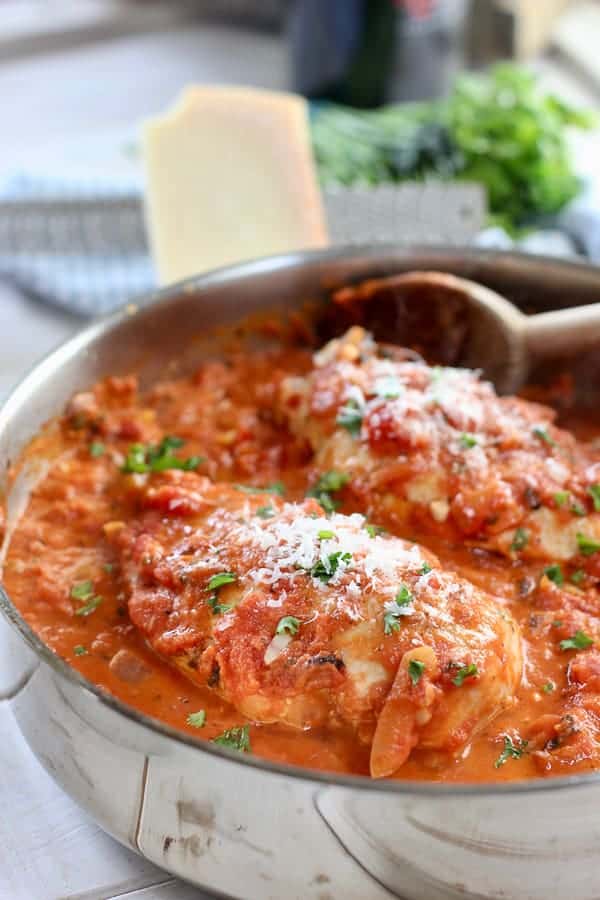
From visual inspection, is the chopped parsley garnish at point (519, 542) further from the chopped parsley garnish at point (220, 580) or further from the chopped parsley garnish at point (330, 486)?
the chopped parsley garnish at point (220, 580)

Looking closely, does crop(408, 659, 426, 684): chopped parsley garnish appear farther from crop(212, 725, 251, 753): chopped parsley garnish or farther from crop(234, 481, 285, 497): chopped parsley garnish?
crop(234, 481, 285, 497): chopped parsley garnish

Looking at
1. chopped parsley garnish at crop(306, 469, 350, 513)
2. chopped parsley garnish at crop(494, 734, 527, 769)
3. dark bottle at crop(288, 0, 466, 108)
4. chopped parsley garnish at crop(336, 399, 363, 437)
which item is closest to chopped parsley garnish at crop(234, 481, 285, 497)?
chopped parsley garnish at crop(306, 469, 350, 513)

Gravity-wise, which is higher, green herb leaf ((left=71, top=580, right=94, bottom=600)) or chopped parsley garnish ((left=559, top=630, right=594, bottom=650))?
chopped parsley garnish ((left=559, top=630, right=594, bottom=650))

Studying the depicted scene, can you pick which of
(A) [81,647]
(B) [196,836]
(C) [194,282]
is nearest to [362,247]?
(C) [194,282]

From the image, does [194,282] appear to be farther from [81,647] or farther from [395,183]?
[395,183]

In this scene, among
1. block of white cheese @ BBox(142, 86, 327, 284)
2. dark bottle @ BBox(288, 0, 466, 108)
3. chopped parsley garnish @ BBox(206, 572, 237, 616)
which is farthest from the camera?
dark bottle @ BBox(288, 0, 466, 108)

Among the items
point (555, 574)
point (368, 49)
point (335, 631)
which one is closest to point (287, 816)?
point (335, 631)

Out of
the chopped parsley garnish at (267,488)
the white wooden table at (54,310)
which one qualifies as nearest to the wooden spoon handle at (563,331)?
the chopped parsley garnish at (267,488)
